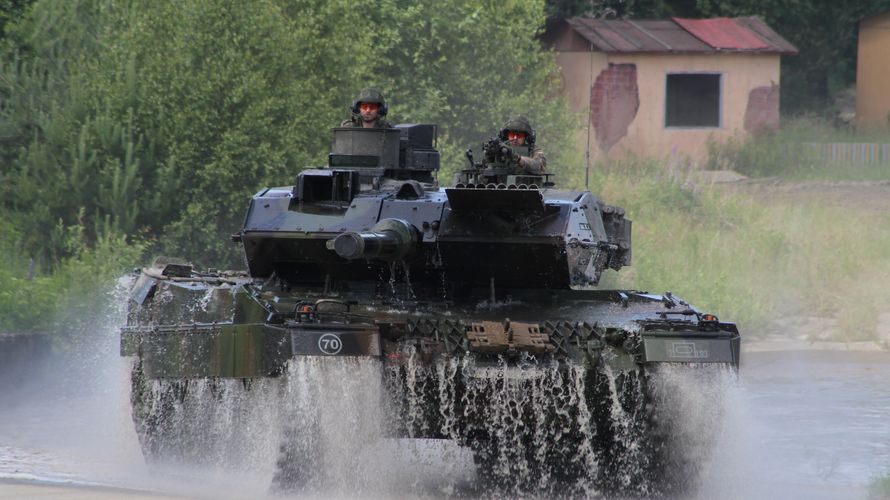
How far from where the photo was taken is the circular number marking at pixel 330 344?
11.2m

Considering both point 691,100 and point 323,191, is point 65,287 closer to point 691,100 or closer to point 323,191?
point 323,191

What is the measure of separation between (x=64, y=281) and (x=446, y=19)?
9957mm

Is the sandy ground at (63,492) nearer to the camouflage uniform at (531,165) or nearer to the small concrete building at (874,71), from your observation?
the camouflage uniform at (531,165)

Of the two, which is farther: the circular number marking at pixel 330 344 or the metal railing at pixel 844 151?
the metal railing at pixel 844 151

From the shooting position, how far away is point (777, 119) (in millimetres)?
33719

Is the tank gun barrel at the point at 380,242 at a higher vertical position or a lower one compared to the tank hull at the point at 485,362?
higher

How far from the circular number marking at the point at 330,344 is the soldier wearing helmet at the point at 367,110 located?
10.8 ft

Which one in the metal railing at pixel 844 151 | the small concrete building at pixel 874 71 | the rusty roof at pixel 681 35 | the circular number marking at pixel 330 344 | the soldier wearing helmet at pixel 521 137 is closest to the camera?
the circular number marking at pixel 330 344

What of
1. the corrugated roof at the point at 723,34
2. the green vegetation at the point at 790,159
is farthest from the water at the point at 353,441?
the corrugated roof at the point at 723,34

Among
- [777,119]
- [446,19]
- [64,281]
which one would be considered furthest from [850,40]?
[64,281]

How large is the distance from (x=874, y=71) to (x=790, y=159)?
451cm

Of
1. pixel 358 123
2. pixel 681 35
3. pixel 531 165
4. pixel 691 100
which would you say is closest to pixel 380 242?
pixel 531 165

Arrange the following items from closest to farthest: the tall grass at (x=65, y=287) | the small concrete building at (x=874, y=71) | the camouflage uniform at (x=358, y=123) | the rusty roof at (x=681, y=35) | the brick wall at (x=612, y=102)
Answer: the camouflage uniform at (x=358, y=123) < the tall grass at (x=65, y=287) < the rusty roof at (x=681, y=35) < the brick wall at (x=612, y=102) < the small concrete building at (x=874, y=71)

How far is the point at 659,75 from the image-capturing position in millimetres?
33062
